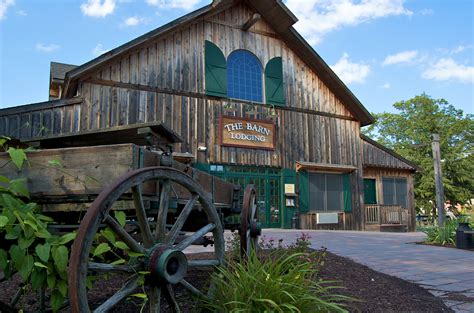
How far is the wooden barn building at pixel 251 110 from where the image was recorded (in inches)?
472

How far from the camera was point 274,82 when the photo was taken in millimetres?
14852

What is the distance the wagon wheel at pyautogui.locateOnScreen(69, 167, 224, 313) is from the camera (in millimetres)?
1959

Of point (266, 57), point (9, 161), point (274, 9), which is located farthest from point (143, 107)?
point (9, 161)

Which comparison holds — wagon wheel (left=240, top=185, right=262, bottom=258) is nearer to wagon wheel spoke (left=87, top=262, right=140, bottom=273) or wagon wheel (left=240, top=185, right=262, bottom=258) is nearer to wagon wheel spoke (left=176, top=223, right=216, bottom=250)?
wagon wheel spoke (left=176, top=223, right=216, bottom=250)

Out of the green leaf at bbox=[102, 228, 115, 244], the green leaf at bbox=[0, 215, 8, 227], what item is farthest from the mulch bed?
the green leaf at bbox=[0, 215, 8, 227]

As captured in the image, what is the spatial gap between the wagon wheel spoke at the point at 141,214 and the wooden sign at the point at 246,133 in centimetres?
1094

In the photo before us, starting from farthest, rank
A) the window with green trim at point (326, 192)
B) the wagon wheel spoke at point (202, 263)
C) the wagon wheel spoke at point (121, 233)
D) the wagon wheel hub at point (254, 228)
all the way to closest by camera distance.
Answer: the window with green trim at point (326, 192)
the wagon wheel hub at point (254, 228)
the wagon wheel spoke at point (202, 263)
the wagon wheel spoke at point (121, 233)

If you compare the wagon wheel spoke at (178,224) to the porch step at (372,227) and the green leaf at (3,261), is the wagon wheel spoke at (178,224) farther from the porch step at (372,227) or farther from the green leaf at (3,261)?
the porch step at (372,227)

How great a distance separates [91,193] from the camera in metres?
2.43

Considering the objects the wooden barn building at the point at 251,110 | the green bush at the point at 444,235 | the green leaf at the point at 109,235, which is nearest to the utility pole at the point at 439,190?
the green bush at the point at 444,235

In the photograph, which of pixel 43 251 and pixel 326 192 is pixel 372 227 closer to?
pixel 326 192

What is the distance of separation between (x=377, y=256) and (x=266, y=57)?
9.55 meters

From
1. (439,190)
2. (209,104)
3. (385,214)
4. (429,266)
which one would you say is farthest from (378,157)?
(429,266)

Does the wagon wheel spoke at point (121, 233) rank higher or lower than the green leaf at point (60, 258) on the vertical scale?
higher
